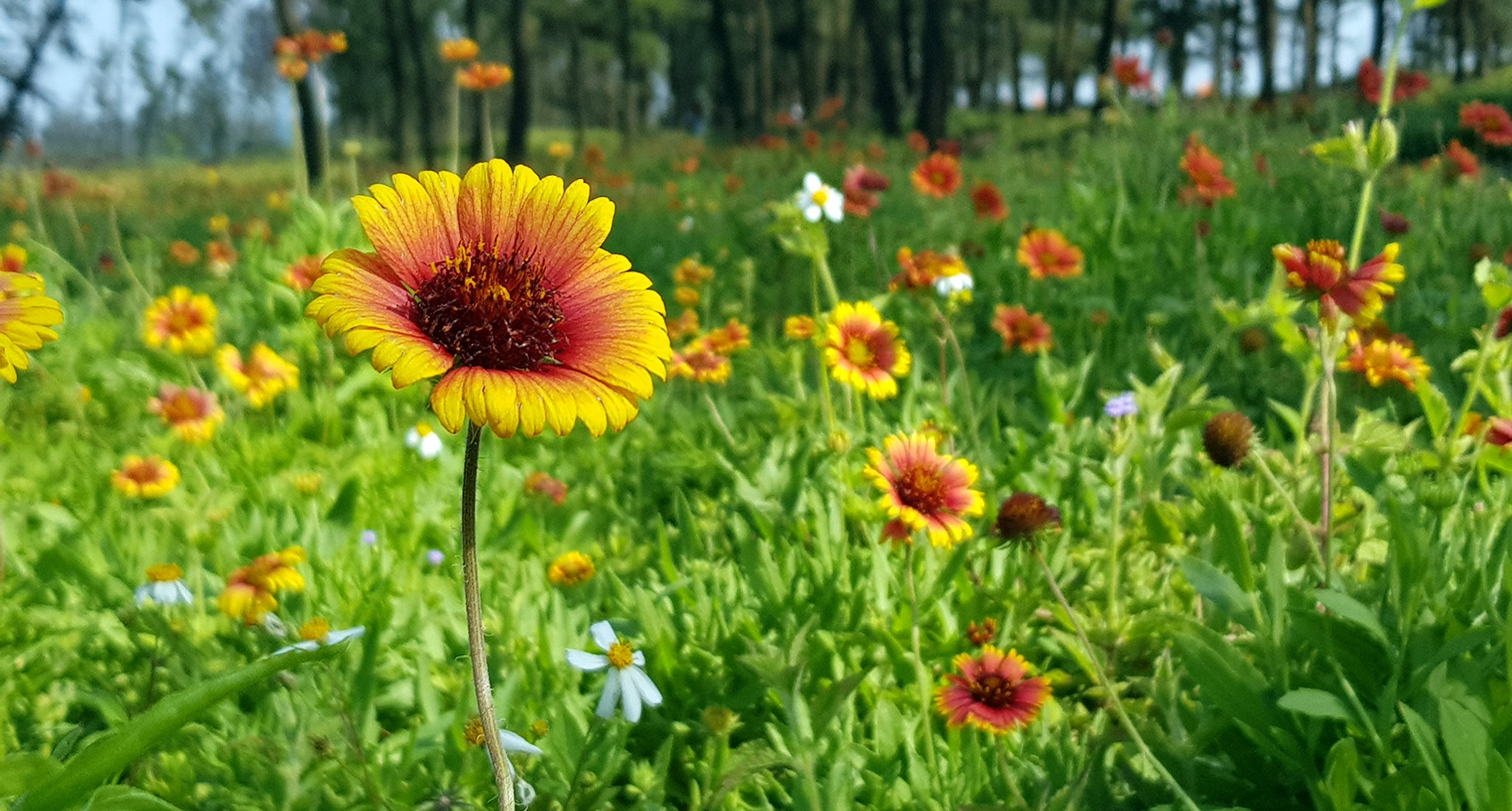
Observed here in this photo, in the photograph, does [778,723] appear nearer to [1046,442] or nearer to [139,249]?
[1046,442]

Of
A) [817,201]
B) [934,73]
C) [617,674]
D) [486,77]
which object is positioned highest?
[934,73]

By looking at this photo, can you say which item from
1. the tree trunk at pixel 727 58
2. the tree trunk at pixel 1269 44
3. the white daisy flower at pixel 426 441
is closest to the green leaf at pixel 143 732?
the white daisy flower at pixel 426 441

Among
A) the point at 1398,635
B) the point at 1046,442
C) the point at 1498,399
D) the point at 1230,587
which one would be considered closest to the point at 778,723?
the point at 1230,587

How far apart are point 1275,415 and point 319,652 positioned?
8.25ft

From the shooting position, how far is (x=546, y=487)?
2.20m

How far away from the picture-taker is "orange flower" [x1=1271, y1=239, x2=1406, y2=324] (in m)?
1.34

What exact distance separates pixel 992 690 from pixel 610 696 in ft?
1.63

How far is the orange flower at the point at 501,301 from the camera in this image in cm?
73

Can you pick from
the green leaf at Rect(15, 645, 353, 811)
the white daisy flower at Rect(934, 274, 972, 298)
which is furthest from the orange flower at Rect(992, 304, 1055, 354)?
the green leaf at Rect(15, 645, 353, 811)

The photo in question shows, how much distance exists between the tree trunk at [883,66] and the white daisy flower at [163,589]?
14.1 metres

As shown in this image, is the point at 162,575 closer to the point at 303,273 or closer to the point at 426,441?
the point at 426,441

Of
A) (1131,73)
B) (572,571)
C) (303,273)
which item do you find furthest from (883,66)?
(572,571)

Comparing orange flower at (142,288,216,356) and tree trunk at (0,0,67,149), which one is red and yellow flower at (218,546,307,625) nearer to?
orange flower at (142,288,216,356)

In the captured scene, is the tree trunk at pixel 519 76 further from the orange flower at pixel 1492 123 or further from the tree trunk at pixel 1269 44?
the tree trunk at pixel 1269 44
